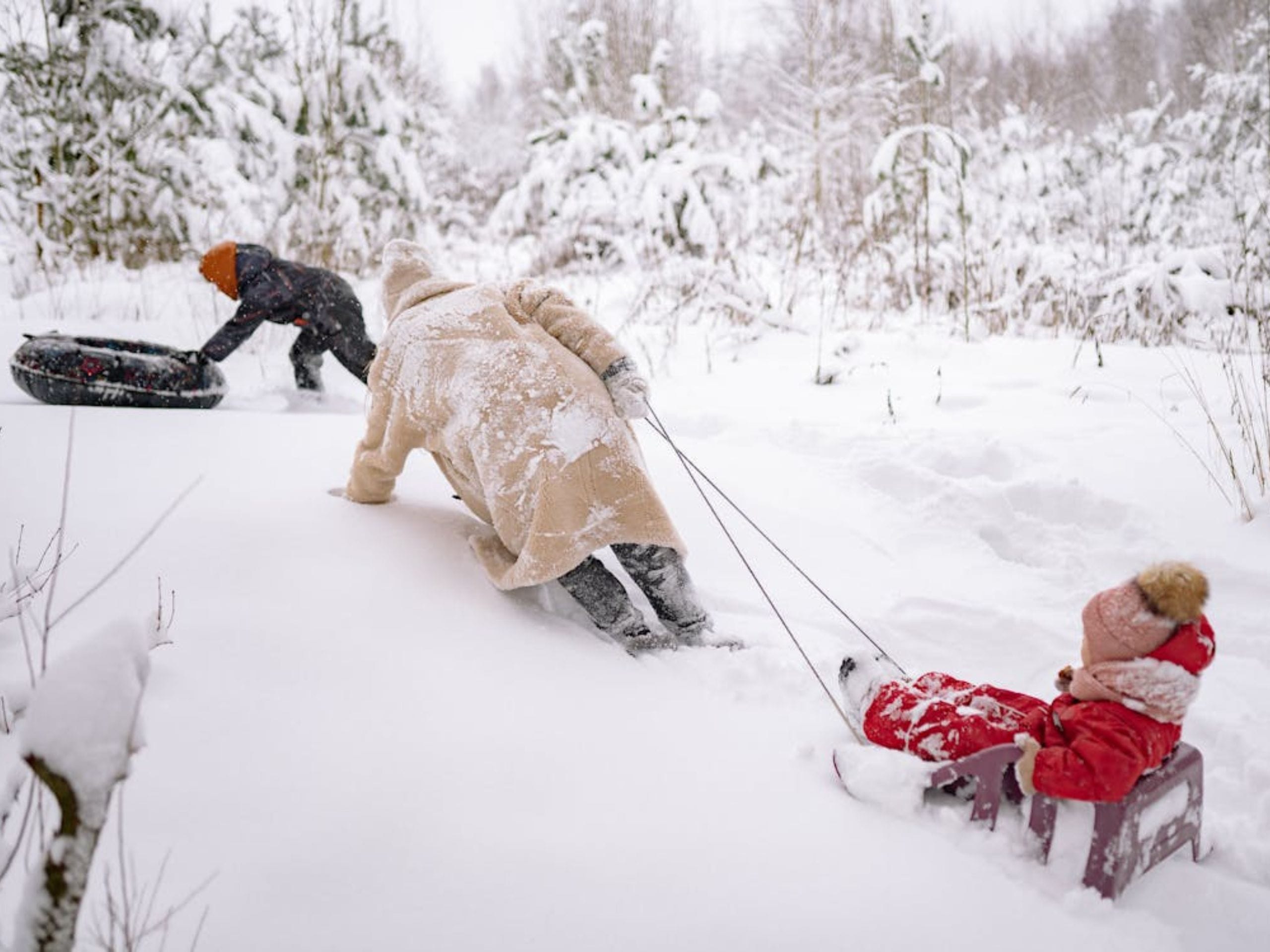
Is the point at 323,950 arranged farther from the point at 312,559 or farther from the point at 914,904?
the point at 312,559

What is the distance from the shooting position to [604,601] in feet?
6.85

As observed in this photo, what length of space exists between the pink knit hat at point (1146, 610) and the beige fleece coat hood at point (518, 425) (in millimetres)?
984

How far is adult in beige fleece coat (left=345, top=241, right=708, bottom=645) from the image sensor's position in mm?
1973

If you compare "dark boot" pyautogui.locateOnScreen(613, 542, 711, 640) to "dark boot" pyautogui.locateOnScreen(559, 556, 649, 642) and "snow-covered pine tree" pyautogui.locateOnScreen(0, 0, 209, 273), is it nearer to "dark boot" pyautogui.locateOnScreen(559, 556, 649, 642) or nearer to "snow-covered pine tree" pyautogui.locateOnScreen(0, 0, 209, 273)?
"dark boot" pyautogui.locateOnScreen(559, 556, 649, 642)

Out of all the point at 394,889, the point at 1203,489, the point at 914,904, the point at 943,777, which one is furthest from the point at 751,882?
the point at 1203,489

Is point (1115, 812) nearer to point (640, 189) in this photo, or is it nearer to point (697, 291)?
point (697, 291)

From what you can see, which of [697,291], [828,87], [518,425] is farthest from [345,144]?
[828,87]

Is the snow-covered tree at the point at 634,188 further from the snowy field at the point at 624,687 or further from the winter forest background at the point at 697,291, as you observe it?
the snowy field at the point at 624,687

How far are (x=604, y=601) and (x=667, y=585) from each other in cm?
18

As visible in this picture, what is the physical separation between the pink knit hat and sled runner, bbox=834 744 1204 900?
0.77 ft

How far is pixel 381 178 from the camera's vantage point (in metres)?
8.62

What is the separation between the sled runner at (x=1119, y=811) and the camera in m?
1.33

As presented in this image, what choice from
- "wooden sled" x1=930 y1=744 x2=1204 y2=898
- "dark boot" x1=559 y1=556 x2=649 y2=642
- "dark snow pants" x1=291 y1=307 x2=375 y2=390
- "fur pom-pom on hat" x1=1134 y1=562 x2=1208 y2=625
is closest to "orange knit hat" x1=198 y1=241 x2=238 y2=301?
"dark snow pants" x1=291 y1=307 x2=375 y2=390

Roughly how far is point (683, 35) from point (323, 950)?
757 inches
